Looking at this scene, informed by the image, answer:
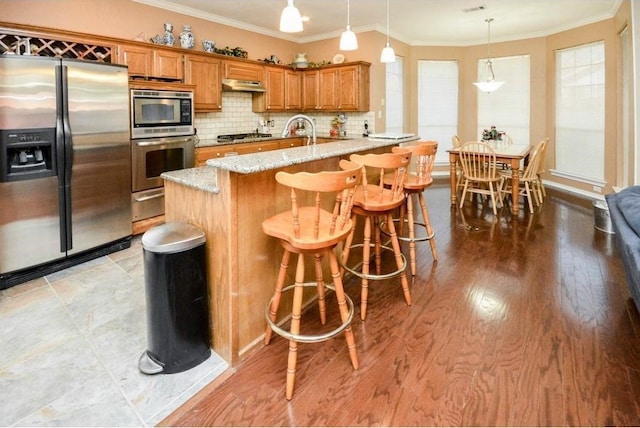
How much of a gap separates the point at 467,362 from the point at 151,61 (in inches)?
173

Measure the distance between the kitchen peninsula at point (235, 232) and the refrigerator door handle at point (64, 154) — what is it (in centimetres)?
154

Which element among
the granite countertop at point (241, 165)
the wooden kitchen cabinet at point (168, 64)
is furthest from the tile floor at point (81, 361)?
the wooden kitchen cabinet at point (168, 64)

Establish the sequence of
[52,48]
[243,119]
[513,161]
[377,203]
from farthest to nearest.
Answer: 1. [243,119]
2. [513,161]
3. [52,48]
4. [377,203]

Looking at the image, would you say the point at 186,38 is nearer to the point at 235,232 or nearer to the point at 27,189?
the point at 27,189

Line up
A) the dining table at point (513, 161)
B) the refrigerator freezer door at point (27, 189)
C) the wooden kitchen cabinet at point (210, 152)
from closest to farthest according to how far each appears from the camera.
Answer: the refrigerator freezer door at point (27, 189) → the wooden kitchen cabinet at point (210, 152) → the dining table at point (513, 161)

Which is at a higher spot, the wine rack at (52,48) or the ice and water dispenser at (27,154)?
the wine rack at (52,48)

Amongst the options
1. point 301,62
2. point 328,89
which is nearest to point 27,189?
point 328,89

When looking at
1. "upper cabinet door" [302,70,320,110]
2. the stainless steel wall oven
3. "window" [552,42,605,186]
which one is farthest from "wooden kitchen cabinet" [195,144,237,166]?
"window" [552,42,605,186]

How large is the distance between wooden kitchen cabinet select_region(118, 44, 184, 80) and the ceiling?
0.74 metres

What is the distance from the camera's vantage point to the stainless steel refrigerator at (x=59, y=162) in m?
2.89

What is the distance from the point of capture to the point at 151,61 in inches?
171

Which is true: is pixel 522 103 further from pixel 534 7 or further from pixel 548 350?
pixel 548 350

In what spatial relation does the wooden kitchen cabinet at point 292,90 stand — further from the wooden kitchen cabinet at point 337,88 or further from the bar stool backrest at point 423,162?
the bar stool backrest at point 423,162

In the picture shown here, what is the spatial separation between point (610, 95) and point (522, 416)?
19.3 feet
